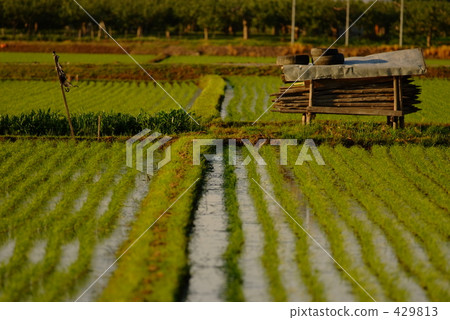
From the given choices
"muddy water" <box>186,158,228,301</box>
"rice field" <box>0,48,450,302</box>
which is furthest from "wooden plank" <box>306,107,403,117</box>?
"muddy water" <box>186,158,228,301</box>

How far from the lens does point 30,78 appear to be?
2928cm

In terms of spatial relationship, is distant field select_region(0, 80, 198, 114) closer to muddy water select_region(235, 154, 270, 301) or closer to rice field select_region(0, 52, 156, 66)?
rice field select_region(0, 52, 156, 66)

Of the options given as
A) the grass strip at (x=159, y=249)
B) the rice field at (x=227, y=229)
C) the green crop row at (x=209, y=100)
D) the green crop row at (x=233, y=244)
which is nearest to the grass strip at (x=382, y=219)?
the rice field at (x=227, y=229)

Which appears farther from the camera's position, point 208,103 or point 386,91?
point 208,103

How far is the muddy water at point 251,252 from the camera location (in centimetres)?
650

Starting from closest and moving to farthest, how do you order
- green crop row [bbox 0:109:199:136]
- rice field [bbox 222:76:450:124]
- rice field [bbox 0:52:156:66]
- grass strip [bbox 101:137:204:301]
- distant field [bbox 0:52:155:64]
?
1. grass strip [bbox 101:137:204:301]
2. green crop row [bbox 0:109:199:136]
3. rice field [bbox 222:76:450:124]
4. rice field [bbox 0:52:156:66]
5. distant field [bbox 0:52:155:64]

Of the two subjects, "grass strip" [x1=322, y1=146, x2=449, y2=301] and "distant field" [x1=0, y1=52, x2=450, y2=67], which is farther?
"distant field" [x1=0, y1=52, x2=450, y2=67]

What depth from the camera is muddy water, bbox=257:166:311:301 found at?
6441 mm

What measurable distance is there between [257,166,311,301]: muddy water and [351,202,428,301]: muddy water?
3.16ft

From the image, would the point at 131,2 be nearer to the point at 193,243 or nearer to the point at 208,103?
the point at 208,103

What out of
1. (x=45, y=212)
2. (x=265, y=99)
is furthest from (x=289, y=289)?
(x=265, y=99)

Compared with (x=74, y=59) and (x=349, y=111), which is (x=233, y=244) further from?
(x=74, y=59)

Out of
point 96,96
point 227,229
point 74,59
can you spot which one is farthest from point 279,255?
point 74,59

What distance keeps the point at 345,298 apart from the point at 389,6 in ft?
232
